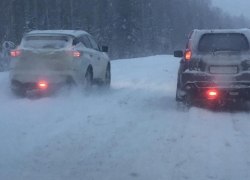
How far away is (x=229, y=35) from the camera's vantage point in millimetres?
11406

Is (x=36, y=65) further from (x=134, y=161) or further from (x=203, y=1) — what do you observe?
(x=203, y=1)

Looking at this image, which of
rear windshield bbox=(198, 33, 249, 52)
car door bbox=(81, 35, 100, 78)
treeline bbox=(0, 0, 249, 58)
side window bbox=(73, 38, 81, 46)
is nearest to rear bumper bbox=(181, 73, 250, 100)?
rear windshield bbox=(198, 33, 249, 52)

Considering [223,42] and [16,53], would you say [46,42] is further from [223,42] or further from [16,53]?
[223,42]

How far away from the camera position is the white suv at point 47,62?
1279cm

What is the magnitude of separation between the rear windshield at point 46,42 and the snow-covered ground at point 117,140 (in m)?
1.14

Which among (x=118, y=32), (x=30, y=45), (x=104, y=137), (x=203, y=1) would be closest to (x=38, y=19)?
(x=118, y=32)

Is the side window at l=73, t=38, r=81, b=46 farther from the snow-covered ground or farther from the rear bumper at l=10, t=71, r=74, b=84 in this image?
the snow-covered ground

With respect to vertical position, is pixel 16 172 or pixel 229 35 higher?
pixel 229 35

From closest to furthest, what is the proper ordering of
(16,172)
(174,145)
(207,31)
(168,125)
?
(16,172) → (174,145) → (168,125) → (207,31)

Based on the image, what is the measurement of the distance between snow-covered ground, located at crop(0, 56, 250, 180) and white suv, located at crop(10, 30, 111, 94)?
403 millimetres

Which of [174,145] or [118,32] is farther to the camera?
[118,32]

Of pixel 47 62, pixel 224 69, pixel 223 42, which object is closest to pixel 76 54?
pixel 47 62

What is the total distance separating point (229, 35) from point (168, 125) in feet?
8.96

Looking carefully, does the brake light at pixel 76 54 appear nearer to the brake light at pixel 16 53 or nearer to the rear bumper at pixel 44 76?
the rear bumper at pixel 44 76
